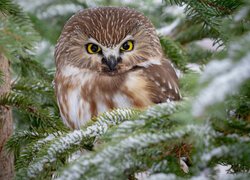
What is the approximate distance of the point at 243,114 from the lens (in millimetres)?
1603

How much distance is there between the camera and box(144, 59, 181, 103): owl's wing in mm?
3018

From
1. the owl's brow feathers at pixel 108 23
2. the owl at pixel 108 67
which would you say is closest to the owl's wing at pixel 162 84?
the owl at pixel 108 67

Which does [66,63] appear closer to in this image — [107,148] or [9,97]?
[9,97]

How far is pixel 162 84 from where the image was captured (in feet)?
10.0

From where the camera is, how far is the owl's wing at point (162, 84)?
3.02m

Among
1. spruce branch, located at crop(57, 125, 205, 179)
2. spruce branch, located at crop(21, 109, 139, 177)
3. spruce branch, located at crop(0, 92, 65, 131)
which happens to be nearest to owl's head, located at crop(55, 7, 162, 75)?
spruce branch, located at crop(0, 92, 65, 131)

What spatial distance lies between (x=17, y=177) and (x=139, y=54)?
1.64 meters

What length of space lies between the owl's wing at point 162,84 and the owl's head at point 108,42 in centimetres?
14

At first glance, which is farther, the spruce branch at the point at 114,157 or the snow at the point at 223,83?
the spruce branch at the point at 114,157

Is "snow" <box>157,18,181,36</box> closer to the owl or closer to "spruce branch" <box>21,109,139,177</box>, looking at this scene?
the owl

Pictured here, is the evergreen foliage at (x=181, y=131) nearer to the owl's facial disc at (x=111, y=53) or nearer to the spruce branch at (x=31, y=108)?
the spruce branch at (x=31, y=108)

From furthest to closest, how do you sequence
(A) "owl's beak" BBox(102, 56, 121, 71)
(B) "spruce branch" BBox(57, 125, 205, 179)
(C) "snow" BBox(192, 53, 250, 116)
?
(A) "owl's beak" BBox(102, 56, 121, 71)
(B) "spruce branch" BBox(57, 125, 205, 179)
(C) "snow" BBox(192, 53, 250, 116)

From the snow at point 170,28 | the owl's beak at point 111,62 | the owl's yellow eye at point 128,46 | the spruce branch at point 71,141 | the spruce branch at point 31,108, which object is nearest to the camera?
the spruce branch at point 71,141

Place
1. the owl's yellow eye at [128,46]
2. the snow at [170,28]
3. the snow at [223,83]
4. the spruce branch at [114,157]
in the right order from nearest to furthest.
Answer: the snow at [223,83] → the spruce branch at [114,157] → the owl's yellow eye at [128,46] → the snow at [170,28]
